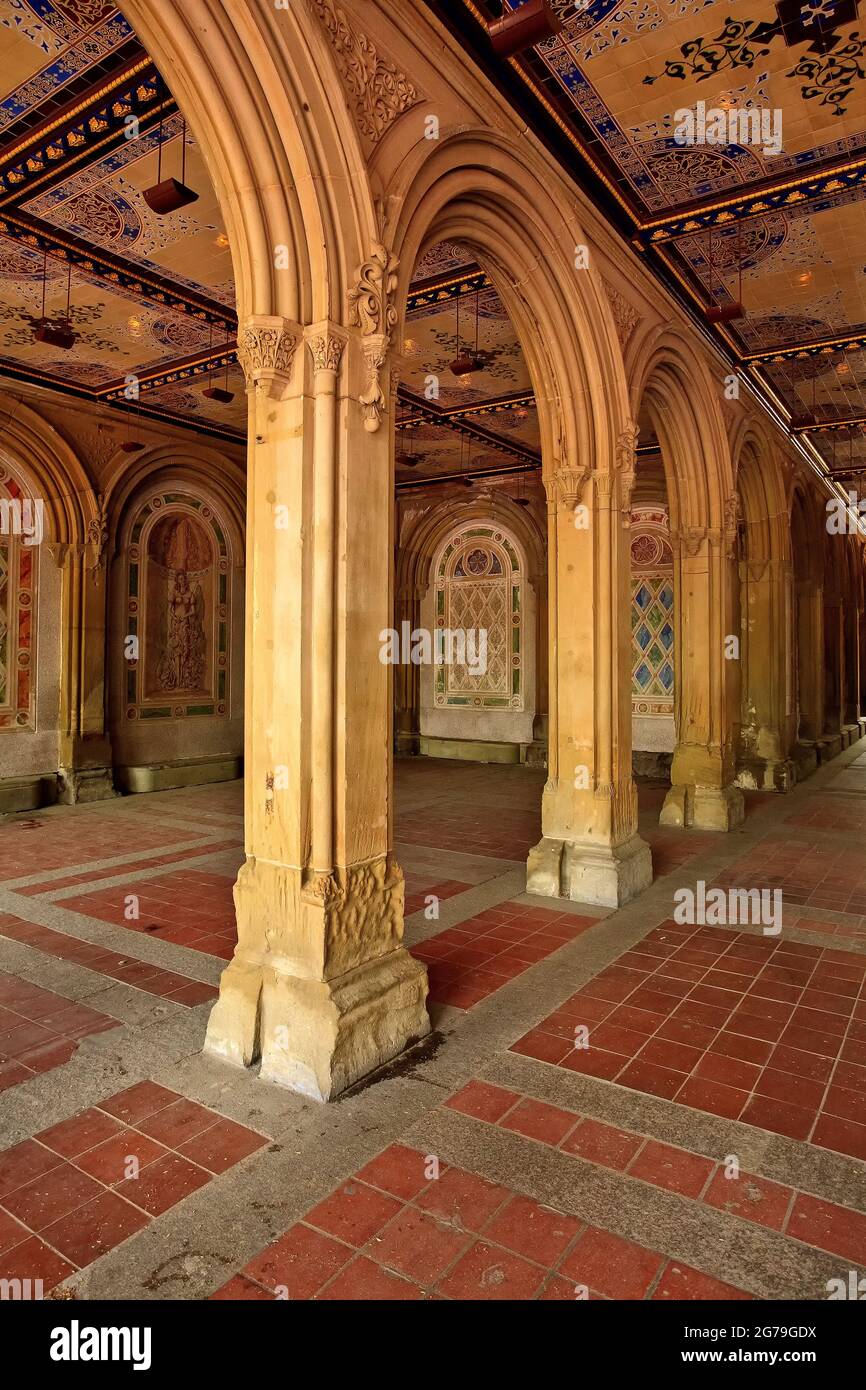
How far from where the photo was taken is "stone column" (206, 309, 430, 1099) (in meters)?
3.52

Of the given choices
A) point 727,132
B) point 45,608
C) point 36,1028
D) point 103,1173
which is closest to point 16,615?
point 45,608

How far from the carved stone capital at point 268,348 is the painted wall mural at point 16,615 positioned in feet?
27.7

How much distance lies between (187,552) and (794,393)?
9081 mm

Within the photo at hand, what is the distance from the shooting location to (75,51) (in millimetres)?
4648

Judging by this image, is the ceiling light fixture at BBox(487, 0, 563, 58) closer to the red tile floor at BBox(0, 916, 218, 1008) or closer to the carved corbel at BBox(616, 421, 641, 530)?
the carved corbel at BBox(616, 421, 641, 530)

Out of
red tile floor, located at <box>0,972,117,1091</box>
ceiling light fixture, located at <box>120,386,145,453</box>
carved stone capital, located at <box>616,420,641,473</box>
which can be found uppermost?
ceiling light fixture, located at <box>120,386,145,453</box>

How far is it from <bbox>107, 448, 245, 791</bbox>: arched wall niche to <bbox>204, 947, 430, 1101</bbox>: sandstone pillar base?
8606mm

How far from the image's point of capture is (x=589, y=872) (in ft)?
19.9

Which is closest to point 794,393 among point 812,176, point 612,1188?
point 812,176

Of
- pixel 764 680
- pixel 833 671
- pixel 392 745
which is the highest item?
pixel 833 671

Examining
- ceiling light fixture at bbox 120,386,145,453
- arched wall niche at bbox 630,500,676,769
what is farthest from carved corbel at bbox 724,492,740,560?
ceiling light fixture at bbox 120,386,145,453

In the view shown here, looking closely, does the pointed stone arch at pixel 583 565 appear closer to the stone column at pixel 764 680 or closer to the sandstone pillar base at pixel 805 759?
the stone column at pixel 764 680

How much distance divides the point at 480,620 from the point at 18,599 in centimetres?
844

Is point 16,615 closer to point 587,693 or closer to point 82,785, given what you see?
point 82,785
